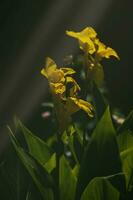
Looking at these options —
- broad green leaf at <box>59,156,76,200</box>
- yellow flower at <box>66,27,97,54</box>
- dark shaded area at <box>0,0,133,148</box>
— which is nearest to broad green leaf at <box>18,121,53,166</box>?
broad green leaf at <box>59,156,76,200</box>

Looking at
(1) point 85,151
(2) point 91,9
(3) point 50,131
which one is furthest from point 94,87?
(2) point 91,9

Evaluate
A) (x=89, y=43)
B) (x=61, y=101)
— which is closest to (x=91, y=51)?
(x=89, y=43)

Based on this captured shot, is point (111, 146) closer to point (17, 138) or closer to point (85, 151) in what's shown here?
point (85, 151)

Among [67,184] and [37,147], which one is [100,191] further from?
[37,147]

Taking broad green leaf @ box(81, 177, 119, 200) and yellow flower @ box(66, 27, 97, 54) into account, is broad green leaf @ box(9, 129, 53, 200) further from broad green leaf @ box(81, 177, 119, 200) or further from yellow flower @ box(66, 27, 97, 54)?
yellow flower @ box(66, 27, 97, 54)

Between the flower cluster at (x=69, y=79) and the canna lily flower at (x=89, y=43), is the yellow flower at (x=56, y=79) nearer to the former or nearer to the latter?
the flower cluster at (x=69, y=79)

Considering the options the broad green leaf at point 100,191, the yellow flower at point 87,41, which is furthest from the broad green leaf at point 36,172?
the yellow flower at point 87,41
